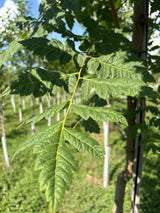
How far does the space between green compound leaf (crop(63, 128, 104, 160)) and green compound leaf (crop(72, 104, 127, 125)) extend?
0.30 feet

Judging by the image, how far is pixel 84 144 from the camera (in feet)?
2.21

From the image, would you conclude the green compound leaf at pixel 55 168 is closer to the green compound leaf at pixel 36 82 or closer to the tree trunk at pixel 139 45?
the green compound leaf at pixel 36 82

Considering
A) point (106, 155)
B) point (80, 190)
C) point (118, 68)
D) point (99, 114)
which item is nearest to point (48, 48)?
point (118, 68)

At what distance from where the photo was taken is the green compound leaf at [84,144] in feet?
2.13

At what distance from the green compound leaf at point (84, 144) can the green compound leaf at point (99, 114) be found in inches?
3.6

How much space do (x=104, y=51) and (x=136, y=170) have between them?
129 cm

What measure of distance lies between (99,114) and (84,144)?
0.53 feet

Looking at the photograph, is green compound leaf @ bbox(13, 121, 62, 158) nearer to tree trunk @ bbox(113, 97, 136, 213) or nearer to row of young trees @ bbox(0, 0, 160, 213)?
row of young trees @ bbox(0, 0, 160, 213)

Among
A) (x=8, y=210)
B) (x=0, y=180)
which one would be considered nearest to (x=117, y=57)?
(x=8, y=210)

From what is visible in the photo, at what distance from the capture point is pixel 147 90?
0.83 meters

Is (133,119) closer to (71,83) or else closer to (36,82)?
(71,83)

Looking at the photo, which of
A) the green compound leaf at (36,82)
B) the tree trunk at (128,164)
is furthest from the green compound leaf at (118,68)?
the tree trunk at (128,164)

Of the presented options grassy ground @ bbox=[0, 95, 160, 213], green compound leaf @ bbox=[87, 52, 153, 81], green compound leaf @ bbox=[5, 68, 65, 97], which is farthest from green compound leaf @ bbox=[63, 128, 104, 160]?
grassy ground @ bbox=[0, 95, 160, 213]

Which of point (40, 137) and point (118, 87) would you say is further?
point (118, 87)
